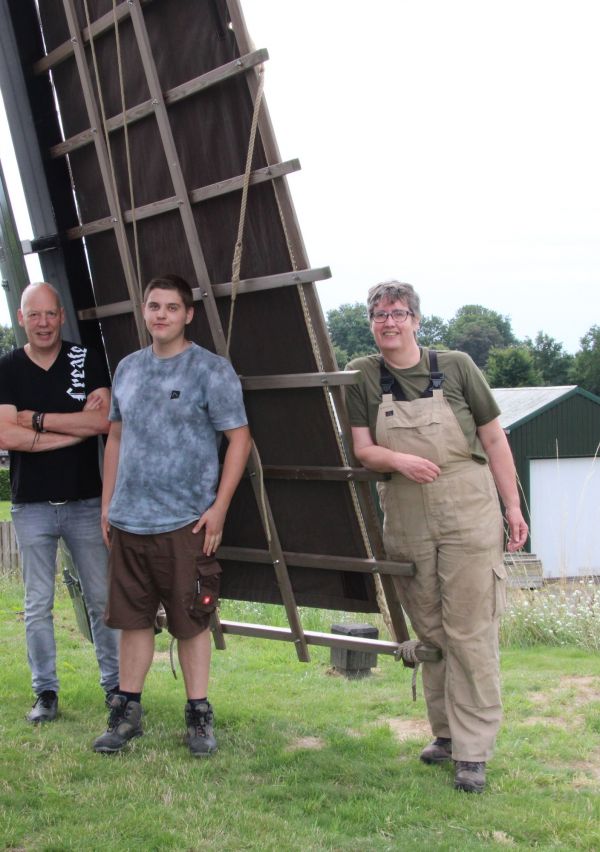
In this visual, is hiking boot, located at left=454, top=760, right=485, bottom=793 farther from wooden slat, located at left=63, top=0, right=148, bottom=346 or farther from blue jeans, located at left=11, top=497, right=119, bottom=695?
wooden slat, located at left=63, top=0, right=148, bottom=346

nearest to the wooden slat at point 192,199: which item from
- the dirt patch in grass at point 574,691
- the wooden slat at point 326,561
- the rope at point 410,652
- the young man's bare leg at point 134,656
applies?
the wooden slat at point 326,561

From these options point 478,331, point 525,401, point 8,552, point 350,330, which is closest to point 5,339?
point 350,330

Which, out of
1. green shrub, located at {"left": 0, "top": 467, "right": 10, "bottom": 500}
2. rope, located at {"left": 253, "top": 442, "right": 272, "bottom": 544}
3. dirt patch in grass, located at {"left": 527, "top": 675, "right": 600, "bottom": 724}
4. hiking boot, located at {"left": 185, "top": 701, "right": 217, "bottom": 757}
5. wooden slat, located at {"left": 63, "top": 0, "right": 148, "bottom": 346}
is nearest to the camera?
hiking boot, located at {"left": 185, "top": 701, "right": 217, "bottom": 757}

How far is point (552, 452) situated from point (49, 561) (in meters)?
27.6

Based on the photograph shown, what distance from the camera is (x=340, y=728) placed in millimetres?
5262

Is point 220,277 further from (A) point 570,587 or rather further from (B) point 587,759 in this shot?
(A) point 570,587

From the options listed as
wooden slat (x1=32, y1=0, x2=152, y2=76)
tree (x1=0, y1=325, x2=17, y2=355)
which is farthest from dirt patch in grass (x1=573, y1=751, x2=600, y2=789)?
tree (x1=0, y1=325, x2=17, y2=355)

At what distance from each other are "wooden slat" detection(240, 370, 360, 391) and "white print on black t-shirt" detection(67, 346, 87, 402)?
0.93 metres

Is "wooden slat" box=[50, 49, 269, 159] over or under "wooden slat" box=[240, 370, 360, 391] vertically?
over

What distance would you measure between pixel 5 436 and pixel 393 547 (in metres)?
2.02

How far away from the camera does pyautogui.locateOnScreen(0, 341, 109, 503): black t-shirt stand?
5.15 meters

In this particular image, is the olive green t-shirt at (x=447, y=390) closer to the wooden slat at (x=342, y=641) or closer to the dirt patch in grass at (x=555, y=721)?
the wooden slat at (x=342, y=641)

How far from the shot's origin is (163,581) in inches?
183

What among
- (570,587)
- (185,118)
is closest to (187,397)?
(185,118)
